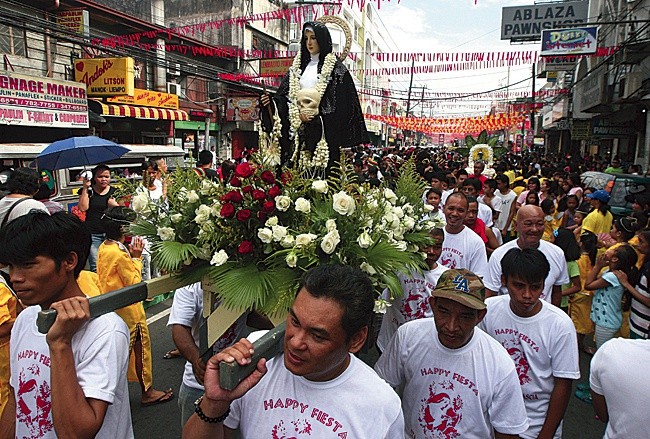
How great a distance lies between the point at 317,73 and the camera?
3.74 metres

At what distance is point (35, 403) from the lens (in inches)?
74.2

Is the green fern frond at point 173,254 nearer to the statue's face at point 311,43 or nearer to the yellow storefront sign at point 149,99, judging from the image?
the statue's face at point 311,43

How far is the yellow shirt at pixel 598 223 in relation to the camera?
21.3 ft

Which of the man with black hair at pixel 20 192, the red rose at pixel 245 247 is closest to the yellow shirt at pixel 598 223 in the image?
the red rose at pixel 245 247

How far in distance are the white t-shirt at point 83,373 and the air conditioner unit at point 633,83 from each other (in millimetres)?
12525

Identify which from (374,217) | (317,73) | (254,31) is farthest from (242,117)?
(374,217)

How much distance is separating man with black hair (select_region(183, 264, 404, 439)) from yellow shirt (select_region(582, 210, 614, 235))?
5.83m

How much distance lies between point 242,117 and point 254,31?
6.97 m

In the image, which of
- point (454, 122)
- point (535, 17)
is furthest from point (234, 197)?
point (454, 122)

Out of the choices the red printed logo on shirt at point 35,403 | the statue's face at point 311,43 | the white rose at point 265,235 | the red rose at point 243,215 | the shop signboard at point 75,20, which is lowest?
the red printed logo on shirt at point 35,403

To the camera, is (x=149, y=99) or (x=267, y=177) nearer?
(x=267, y=177)

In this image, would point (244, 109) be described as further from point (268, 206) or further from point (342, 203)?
point (342, 203)

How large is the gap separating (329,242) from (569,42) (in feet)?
45.7

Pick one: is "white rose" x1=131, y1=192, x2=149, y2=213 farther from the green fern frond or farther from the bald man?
the bald man
